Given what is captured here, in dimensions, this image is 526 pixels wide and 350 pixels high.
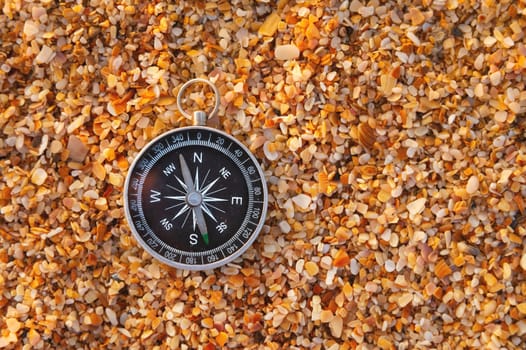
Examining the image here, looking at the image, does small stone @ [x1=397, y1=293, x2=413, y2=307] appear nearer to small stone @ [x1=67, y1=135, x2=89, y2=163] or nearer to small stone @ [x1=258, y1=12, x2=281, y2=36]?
small stone @ [x1=258, y1=12, x2=281, y2=36]

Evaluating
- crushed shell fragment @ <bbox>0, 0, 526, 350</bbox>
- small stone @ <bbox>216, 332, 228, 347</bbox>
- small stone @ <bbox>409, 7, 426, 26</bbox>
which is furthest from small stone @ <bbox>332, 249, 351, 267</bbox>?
small stone @ <bbox>409, 7, 426, 26</bbox>

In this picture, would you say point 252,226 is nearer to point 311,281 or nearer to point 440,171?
point 311,281

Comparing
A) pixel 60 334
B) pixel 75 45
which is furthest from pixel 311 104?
pixel 60 334

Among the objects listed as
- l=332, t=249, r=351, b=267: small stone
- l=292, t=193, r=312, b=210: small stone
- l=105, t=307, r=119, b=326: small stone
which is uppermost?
l=292, t=193, r=312, b=210: small stone

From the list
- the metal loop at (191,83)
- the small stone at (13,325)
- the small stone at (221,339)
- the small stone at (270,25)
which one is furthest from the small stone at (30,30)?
the small stone at (221,339)

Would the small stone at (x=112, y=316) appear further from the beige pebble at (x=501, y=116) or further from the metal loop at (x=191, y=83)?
the beige pebble at (x=501, y=116)

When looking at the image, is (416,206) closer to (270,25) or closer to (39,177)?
(270,25)

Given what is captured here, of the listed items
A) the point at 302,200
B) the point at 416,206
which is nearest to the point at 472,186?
the point at 416,206

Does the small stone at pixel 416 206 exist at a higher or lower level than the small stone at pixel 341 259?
higher
